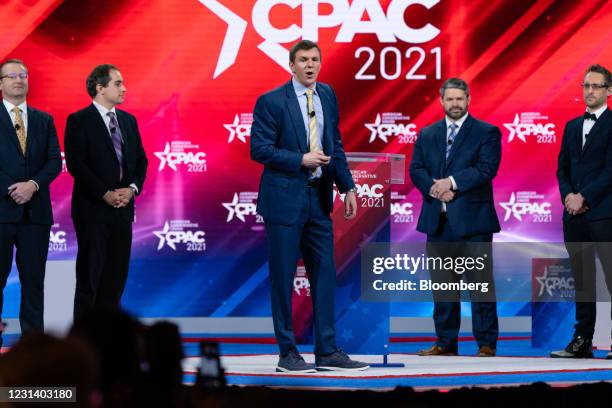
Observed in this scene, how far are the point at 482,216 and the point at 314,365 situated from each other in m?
1.71

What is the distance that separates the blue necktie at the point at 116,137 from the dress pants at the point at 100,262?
0.35m

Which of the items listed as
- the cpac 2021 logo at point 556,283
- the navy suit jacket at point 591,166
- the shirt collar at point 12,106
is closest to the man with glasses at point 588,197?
the navy suit jacket at point 591,166

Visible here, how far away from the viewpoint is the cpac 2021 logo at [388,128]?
7.62 meters

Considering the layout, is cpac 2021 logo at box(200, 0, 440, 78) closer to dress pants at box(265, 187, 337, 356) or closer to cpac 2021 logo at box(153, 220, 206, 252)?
cpac 2021 logo at box(153, 220, 206, 252)

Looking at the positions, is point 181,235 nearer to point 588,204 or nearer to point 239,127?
point 239,127

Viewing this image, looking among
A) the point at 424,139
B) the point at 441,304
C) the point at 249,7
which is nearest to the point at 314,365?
the point at 441,304

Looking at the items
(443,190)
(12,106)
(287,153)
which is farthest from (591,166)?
(12,106)

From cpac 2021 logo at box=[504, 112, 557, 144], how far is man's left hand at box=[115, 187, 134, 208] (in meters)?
3.10

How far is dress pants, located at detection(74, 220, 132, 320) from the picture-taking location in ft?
19.5

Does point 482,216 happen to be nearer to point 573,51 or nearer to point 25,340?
point 573,51

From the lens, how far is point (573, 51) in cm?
766

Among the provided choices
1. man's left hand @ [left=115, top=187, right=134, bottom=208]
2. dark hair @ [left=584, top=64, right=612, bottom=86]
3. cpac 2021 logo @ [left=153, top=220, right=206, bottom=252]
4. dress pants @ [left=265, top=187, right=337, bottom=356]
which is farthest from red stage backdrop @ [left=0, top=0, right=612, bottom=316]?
dress pants @ [left=265, top=187, right=337, bottom=356]

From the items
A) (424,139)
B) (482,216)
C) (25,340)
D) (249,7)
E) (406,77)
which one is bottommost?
(25,340)

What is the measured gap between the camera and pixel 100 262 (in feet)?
19.6
